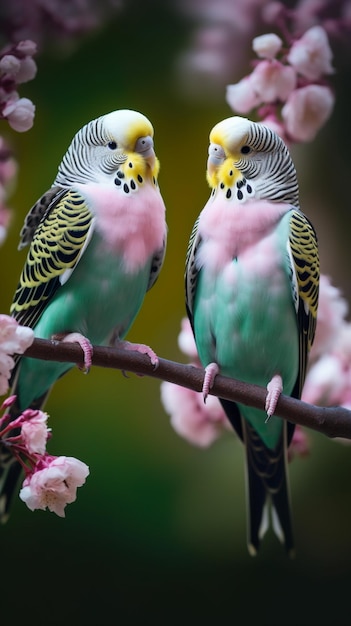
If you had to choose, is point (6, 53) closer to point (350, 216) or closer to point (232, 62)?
point (232, 62)

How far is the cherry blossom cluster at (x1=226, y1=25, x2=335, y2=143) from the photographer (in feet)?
4.43

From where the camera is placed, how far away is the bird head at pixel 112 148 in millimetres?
1251

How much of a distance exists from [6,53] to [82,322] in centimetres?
45

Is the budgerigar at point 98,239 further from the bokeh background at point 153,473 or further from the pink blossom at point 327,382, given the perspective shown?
the pink blossom at point 327,382

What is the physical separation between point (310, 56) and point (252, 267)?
0.42m

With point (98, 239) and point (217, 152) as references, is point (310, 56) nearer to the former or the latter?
point (217, 152)

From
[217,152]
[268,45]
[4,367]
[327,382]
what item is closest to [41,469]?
[4,367]

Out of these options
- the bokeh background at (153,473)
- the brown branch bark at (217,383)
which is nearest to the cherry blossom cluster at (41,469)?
the brown branch bark at (217,383)

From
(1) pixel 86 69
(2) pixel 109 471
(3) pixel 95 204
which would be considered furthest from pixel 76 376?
(1) pixel 86 69

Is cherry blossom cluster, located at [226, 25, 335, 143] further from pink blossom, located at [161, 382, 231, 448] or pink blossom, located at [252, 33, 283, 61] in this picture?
pink blossom, located at [161, 382, 231, 448]

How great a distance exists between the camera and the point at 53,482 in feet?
3.52

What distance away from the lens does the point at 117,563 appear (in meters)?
1.63

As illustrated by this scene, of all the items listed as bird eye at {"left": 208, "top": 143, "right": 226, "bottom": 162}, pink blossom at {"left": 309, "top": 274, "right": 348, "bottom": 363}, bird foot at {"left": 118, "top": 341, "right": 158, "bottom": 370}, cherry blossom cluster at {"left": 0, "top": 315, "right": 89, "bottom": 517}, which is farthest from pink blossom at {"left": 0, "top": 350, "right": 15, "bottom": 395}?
pink blossom at {"left": 309, "top": 274, "right": 348, "bottom": 363}

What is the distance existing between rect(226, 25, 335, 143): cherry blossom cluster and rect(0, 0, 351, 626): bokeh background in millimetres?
243
